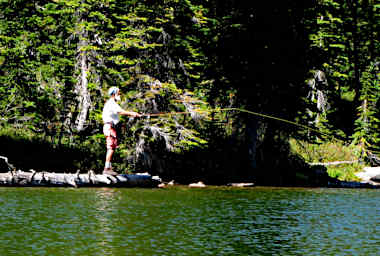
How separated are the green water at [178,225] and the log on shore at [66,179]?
4.83 ft

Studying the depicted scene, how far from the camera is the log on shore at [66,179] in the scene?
18.6 metres

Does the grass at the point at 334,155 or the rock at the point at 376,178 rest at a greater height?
the grass at the point at 334,155

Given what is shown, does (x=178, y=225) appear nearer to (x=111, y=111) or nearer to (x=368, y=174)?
(x=111, y=111)

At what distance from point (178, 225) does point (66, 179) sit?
8.41m

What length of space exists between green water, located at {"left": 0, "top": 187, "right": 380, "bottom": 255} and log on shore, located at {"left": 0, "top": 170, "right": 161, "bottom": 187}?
1.47 m

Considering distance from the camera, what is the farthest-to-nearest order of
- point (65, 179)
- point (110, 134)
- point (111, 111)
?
1. point (65, 179)
2. point (110, 134)
3. point (111, 111)

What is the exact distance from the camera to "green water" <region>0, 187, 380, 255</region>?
30.1 ft

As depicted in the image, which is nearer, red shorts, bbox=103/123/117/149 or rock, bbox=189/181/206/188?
red shorts, bbox=103/123/117/149

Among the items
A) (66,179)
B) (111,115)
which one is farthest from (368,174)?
(66,179)

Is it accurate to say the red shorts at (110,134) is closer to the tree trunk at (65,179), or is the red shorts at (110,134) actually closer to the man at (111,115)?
the man at (111,115)

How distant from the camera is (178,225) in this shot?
37.2 feet

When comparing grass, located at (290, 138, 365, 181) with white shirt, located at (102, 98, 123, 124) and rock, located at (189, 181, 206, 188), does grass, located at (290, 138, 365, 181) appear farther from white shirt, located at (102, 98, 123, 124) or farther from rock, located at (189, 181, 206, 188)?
white shirt, located at (102, 98, 123, 124)

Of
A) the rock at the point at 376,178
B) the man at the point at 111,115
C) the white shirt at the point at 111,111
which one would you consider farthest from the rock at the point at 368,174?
the white shirt at the point at 111,111

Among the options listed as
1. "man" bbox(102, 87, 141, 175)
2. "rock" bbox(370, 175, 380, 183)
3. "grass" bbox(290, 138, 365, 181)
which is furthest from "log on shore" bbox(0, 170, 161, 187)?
"grass" bbox(290, 138, 365, 181)
